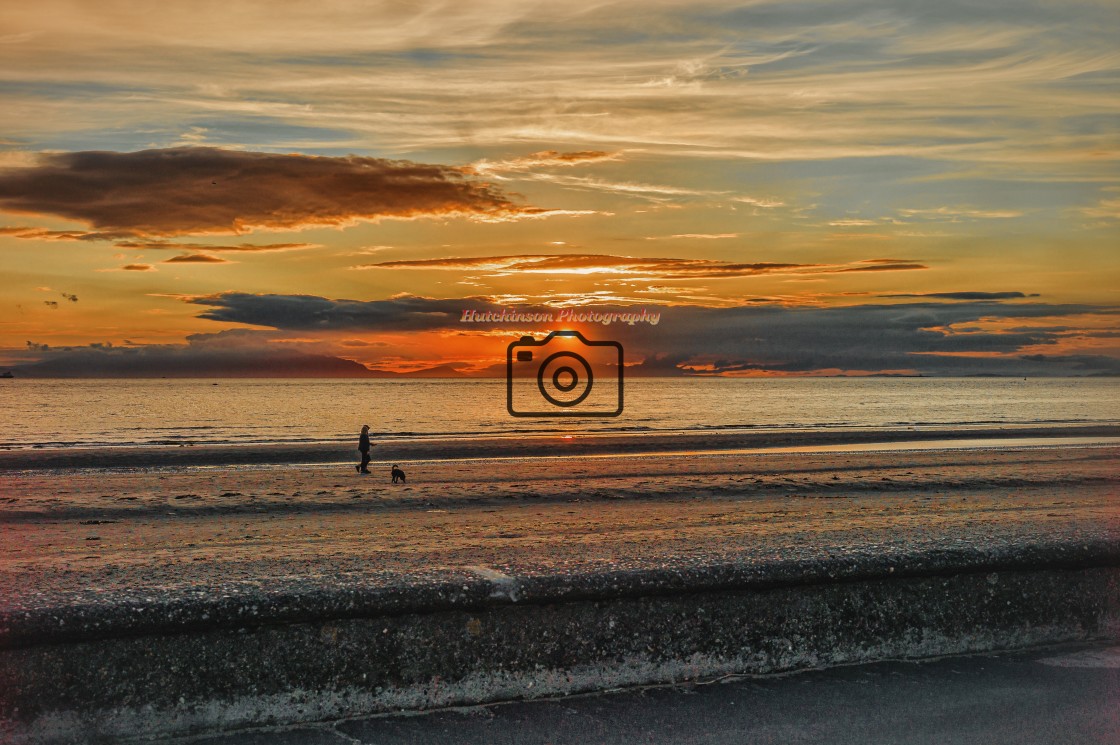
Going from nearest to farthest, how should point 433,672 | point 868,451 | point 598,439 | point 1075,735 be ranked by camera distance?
point 1075,735
point 433,672
point 868,451
point 598,439

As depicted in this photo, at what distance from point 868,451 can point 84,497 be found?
3073 centimetres

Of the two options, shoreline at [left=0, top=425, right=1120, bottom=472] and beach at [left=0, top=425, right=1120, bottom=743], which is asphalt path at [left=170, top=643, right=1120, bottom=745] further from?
shoreline at [left=0, top=425, right=1120, bottom=472]

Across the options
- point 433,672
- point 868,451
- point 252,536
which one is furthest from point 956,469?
point 433,672

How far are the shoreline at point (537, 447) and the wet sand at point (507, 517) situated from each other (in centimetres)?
402

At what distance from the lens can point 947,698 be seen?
4.41 meters

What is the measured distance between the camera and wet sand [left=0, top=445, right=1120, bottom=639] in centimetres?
522

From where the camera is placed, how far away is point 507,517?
57.2 feet

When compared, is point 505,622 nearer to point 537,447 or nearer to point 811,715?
point 811,715

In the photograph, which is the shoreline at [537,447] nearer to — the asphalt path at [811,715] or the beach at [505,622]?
the beach at [505,622]

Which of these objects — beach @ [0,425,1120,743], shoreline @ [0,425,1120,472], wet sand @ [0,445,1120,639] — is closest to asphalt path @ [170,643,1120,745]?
beach @ [0,425,1120,743]

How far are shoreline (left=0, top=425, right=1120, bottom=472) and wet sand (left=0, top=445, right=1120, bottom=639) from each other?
4022mm

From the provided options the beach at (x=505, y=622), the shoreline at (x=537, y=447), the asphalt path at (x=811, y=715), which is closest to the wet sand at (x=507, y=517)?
the beach at (x=505, y=622)

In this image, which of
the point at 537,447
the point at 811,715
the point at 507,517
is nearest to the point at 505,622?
the point at 811,715

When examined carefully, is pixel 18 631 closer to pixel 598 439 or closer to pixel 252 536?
pixel 252 536
